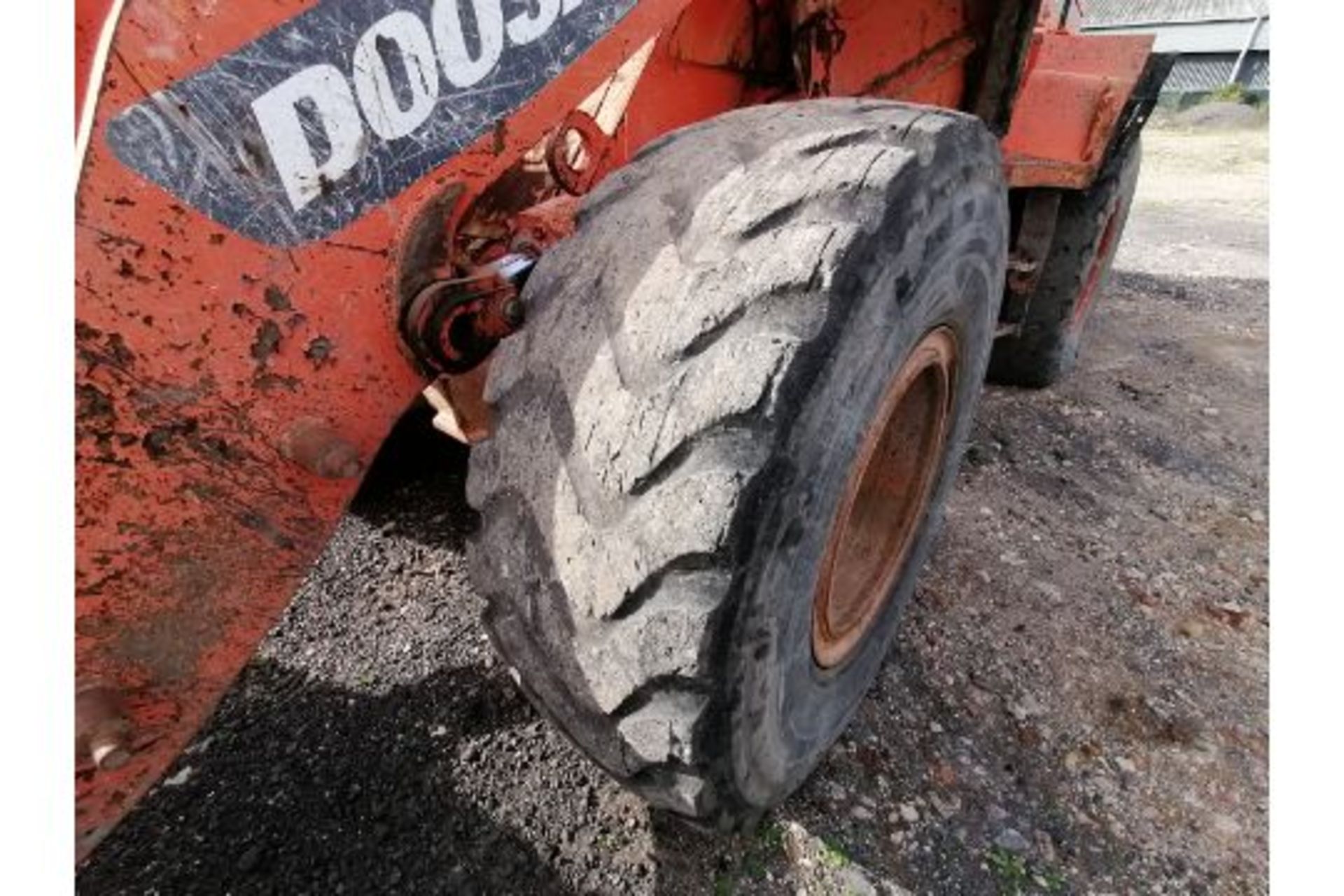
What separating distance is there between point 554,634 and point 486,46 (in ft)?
2.76

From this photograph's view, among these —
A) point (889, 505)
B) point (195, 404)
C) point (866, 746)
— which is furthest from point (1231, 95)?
point (195, 404)

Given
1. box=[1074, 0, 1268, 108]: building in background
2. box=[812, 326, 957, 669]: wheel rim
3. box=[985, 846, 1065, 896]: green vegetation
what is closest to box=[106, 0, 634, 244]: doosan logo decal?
box=[812, 326, 957, 669]: wheel rim

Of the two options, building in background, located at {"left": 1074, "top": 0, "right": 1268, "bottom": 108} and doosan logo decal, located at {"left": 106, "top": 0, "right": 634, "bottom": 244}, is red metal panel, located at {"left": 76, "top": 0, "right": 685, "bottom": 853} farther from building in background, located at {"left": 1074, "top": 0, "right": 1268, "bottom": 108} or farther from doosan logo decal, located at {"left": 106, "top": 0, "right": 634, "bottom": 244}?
building in background, located at {"left": 1074, "top": 0, "right": 1268, "bottom": 108}

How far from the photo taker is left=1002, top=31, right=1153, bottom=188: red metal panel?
10.6 feet

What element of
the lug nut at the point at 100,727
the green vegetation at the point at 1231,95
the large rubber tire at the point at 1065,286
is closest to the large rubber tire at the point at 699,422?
the lug nut at the point at 100,727

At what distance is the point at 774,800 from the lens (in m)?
1.45

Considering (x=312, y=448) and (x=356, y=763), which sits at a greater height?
(x=312, y=448)

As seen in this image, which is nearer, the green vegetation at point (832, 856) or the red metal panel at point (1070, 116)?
the green vegetation at point (832, 856)

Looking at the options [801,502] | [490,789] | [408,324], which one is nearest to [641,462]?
[801,502]

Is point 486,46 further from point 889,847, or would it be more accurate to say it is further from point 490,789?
point 889,847

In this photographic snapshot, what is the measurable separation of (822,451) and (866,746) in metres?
1.05

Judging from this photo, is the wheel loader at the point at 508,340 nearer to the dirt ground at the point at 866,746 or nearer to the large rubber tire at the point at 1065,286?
the dirt ground at the point at 866,746

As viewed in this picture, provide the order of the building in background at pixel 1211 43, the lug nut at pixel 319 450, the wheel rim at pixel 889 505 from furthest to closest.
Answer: the building in background at pixel 1211 43
the wheel rim at pixel 889 505
the lug nut at pixel 319 450

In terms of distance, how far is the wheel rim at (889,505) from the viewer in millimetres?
1744
